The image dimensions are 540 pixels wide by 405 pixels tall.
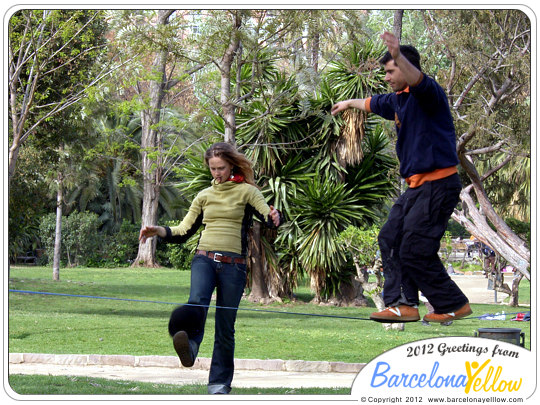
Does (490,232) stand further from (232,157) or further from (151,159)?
(151,159)

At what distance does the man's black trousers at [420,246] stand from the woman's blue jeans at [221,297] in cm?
131

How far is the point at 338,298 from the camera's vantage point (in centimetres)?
1739

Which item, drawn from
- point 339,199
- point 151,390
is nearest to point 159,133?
point 339,199

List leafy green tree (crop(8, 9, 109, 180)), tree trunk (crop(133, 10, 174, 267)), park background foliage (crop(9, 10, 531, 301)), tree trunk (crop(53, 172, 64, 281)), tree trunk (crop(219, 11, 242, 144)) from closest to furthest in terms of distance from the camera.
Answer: leafy green tree (crop(8, 9, 109, 180)) → tree trunk (crop(219, 11, 242, 144)) → park background foliage (crop(9, 10, 531, 301)) → tree trunk (crop(133, 10, 174, 267)) → tree trunk (crop(53, 172, 64, 281))

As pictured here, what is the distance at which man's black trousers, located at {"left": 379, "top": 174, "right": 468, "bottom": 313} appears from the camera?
4602 millimetres

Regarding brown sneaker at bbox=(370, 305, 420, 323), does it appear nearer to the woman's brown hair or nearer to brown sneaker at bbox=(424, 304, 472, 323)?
brown sneaker at bbox=(424, 304, 472, 323)

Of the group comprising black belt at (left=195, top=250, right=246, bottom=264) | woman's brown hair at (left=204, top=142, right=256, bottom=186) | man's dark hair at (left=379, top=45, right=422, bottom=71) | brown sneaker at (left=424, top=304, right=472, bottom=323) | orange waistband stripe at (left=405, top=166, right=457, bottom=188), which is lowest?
brown sneaker at (left=424, top=304, right=472, bottom=323)

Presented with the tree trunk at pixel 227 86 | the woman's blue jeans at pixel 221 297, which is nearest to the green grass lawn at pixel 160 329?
the woman's blue jeans at pixel 221 297

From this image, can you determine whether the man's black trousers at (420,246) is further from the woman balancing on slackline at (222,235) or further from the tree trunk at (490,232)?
the tree trunk at (490,232)

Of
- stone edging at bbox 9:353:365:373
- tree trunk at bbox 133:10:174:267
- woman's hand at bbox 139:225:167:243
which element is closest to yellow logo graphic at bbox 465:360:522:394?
woman's hand at bbox 139:225:167:243

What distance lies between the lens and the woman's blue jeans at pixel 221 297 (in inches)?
219

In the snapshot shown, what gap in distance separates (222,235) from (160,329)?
7871 mm
